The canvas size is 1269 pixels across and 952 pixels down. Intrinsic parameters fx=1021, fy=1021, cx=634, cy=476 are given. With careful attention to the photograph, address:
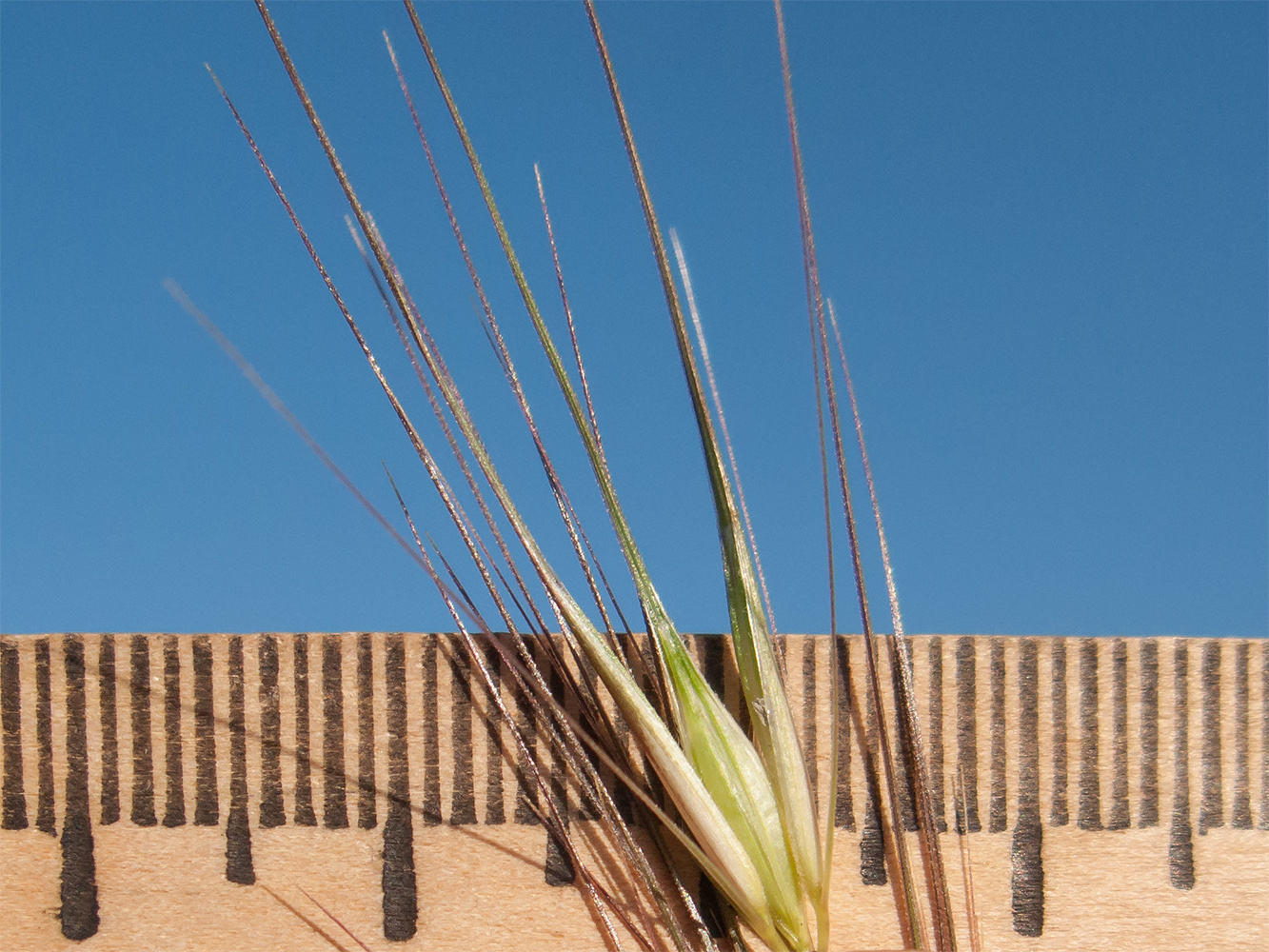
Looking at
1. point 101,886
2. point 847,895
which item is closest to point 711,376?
point 847,895

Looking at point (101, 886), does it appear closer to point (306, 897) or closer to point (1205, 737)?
point (306, 897)

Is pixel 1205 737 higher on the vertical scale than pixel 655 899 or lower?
higher

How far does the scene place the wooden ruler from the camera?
1.52 meters

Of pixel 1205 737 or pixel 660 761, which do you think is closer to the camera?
pixel 660 761

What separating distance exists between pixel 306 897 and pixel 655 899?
1.79 ft

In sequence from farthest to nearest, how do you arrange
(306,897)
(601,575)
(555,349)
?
(306,897) < (601,575) < (555,349)

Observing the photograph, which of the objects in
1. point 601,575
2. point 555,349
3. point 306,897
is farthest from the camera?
point 306,897

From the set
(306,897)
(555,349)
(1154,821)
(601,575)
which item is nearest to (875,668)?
(601,575)

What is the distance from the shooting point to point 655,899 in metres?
1.38

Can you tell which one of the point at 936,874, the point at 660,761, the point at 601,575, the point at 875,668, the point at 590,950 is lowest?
the point at 590,950

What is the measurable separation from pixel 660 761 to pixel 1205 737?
33.4 inches

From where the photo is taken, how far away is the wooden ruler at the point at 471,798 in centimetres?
152

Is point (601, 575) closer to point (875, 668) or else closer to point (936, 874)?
point (875, 668)

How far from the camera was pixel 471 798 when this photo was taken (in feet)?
5.02
